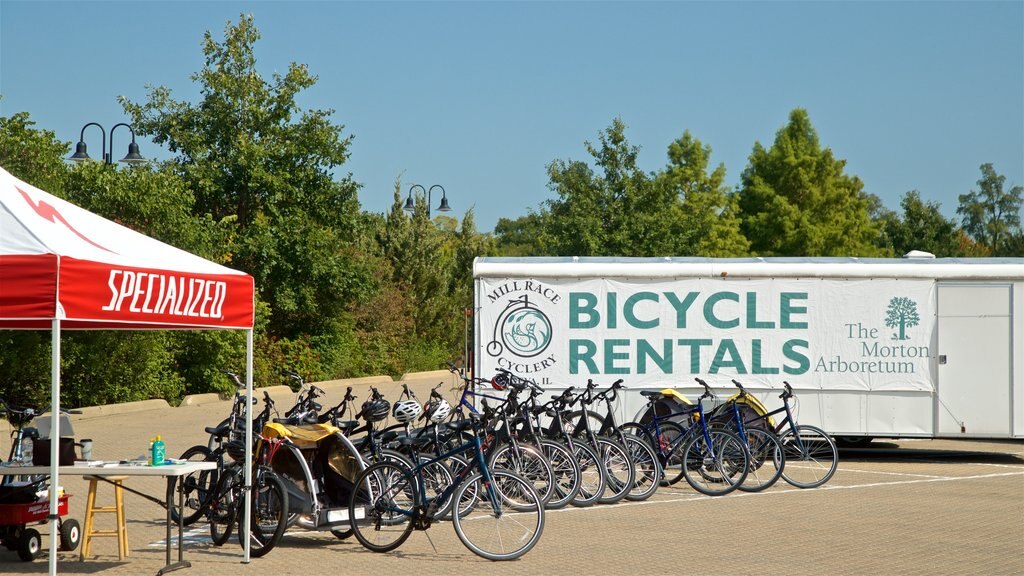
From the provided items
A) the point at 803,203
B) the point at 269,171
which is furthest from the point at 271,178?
the point at 803,203

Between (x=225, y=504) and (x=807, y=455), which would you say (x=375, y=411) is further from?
(x=807, y=455)

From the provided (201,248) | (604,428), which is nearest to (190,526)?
(604,428)

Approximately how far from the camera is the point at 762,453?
1237cm

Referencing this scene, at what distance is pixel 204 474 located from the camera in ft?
32.9

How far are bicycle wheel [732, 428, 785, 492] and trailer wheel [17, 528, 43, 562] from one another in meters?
7.10

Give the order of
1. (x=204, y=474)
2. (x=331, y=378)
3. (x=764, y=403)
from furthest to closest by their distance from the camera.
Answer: (x=331, y=378) → (x=764, y=403) → (x=204, y=474)

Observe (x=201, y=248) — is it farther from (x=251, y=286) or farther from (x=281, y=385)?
(x=251, y=286)

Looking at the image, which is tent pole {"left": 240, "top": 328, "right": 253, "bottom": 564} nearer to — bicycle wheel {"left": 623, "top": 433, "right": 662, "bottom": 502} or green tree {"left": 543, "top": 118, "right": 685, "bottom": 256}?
bicycle wheel {"left": 623, "top": 433, "right": 662, "bottom": 502}

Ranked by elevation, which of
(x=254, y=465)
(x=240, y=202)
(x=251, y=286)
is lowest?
(x=254, y=465)

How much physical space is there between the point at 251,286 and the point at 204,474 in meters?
2.47

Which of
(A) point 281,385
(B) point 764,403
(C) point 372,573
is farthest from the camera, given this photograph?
(A) point 281,385

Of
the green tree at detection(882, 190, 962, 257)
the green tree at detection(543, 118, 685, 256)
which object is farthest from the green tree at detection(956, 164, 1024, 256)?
the green tree at detection(543, 118, 685, 256)

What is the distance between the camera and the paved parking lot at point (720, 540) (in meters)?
8.32

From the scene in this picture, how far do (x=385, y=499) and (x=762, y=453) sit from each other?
5.22 meters
